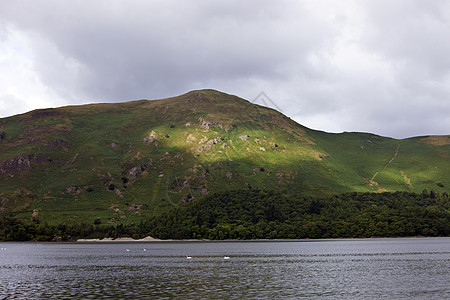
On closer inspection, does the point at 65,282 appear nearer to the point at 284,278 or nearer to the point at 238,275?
the point at 238,275

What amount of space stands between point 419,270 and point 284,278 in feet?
132

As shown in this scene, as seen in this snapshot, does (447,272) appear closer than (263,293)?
No

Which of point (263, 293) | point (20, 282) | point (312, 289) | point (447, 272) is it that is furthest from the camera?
point (447, 272)

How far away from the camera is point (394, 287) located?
84.2 meters

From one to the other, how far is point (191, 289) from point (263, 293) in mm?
15202

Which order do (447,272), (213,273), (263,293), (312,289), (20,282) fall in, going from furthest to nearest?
(213,273) → (447,272) → (20,282) → (312,289) → (263,293)

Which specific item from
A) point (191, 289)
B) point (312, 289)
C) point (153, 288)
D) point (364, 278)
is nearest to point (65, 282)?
point (153, 288)

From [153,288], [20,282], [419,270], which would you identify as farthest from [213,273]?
[419,270]

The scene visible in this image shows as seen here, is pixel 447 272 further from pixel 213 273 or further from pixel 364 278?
pixel 213 273

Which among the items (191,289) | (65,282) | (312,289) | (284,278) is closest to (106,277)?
(65,282)

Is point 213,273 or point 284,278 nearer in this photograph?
point 284,278

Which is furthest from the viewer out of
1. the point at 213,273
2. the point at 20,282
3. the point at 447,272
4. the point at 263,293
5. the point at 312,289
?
the point at 213,273

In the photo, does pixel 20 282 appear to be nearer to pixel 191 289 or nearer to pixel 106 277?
pixel 106 277

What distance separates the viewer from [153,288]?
284ft
